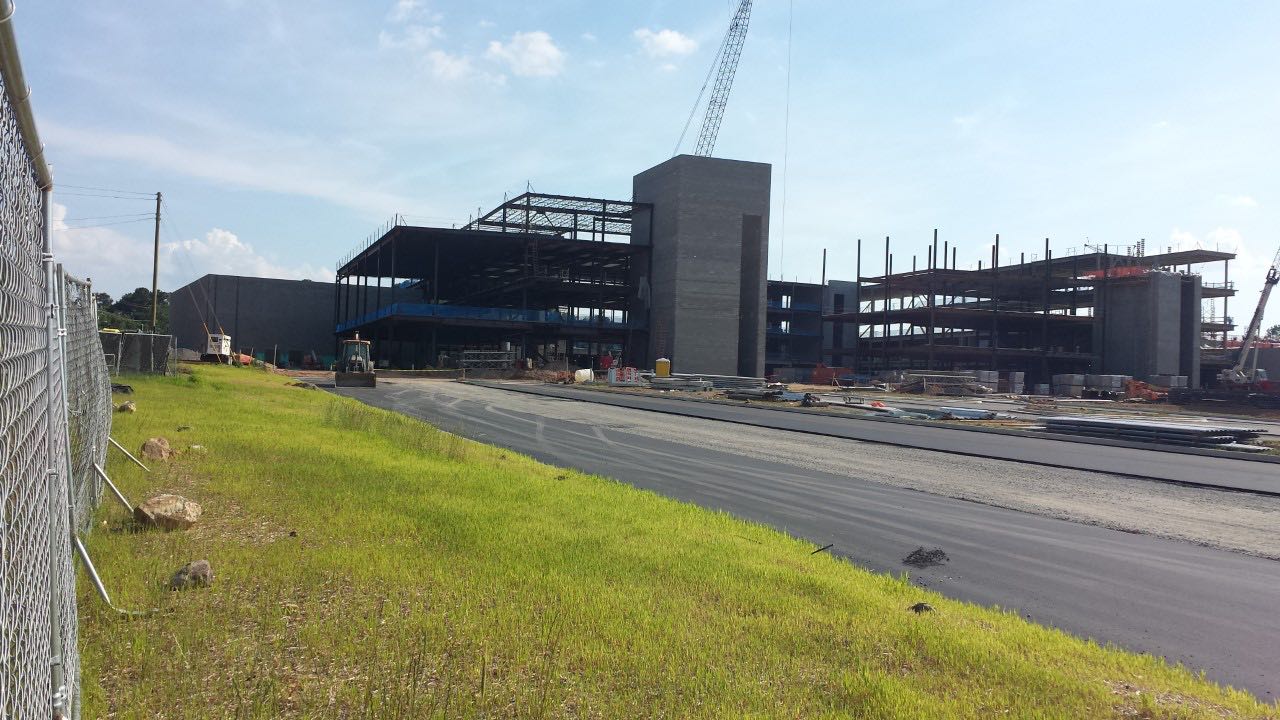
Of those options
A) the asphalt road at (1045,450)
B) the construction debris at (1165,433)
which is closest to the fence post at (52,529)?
the asphalt road at (1045,450)

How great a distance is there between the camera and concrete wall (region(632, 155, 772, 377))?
69.9 m

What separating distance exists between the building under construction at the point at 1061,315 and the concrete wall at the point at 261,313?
55.9 m

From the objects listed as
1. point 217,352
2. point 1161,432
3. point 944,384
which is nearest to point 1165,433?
point 1161,432

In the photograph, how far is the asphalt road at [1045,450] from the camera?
1526cm

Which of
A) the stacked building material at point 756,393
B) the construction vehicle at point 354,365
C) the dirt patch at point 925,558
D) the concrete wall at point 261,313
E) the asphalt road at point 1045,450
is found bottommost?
the asphalt road at point 1045,450

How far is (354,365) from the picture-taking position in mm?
44625

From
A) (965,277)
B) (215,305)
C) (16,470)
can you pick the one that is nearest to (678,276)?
(965,277)

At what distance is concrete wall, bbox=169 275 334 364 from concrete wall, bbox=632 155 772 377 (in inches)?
1559

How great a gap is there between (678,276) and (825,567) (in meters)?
63.0

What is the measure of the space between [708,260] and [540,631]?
66525 millimetres

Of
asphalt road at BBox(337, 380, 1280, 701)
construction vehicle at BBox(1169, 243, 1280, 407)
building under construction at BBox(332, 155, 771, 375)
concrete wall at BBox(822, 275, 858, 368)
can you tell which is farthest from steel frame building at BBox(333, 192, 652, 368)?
asphalt road at BBox(337, 380, 1280, 701)

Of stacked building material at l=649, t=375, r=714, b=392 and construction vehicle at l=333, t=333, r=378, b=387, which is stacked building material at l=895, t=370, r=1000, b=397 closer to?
stacked building material at l=649, t=375, r=714, b=392

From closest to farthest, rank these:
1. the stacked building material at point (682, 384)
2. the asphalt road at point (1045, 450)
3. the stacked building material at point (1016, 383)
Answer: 1. the asphalt road at point (1045, 450)
2. the stacked building material at point (682, 384)
3. the stacked building material at point (1016, 383)

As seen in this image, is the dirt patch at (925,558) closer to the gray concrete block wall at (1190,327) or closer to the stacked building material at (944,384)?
the stacked building material at (944,384)
